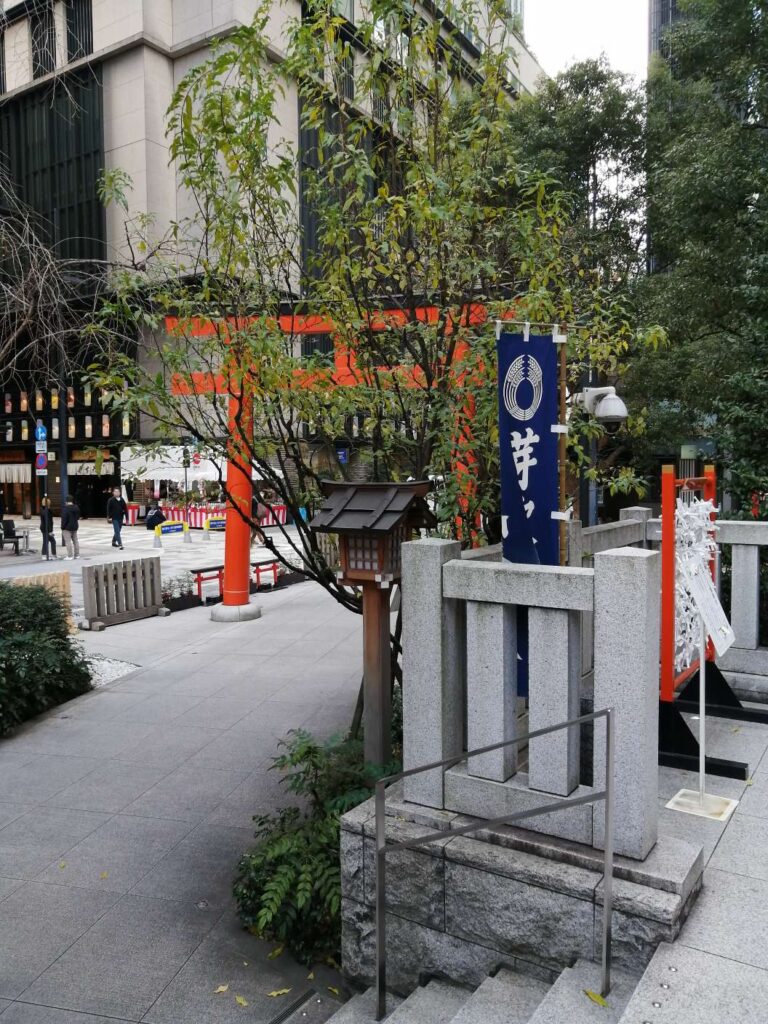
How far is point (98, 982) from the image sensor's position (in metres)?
4.12

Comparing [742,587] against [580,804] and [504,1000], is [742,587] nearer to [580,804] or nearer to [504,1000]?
[580,804]

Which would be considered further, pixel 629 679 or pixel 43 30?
pixel 43 30

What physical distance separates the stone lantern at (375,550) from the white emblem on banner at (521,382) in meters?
0.98

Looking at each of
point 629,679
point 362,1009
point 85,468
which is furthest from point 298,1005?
point 85,468

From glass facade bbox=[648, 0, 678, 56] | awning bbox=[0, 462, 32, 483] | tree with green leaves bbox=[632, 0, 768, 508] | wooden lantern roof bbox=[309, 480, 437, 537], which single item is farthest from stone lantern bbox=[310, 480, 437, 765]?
glass facade bbox=[648, 0, 678, 56]

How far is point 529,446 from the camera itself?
163 inches

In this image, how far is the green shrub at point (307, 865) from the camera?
4.36 m

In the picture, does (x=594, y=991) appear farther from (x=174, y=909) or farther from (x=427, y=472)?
(x=427, y=472)

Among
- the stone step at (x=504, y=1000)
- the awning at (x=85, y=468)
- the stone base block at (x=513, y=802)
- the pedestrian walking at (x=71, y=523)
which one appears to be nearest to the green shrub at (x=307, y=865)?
the stone base block at (x=513, y=802)

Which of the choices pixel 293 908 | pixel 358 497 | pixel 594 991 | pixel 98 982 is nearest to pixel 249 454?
pixel 358 497

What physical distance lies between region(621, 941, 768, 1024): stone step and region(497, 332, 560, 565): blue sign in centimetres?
187

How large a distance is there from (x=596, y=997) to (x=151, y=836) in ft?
11.8

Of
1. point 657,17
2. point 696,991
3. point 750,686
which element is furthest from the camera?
point 657,17

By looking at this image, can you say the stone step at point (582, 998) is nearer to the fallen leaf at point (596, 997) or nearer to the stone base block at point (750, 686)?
the fallen leaf at point (596, 997)
